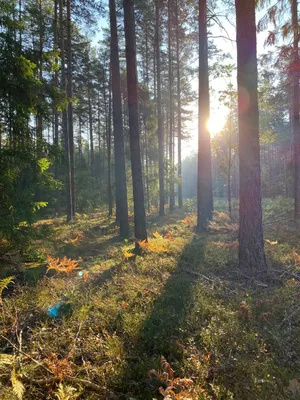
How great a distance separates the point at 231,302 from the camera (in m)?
3.90

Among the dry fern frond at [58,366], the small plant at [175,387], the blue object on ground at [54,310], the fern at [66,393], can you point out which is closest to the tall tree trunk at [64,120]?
the blue object on ground at [54,310]

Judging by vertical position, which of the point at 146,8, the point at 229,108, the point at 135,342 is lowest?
the point at 135,342

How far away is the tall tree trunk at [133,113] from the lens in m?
7.20

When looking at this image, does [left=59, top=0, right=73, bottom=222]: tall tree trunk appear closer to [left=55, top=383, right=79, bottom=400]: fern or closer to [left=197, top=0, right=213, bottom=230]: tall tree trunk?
[left=197, top=0, right=213, bottom=230]: tall tree trunk

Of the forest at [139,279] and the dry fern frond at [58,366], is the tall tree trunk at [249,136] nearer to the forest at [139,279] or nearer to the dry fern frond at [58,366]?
the forest at [139,279]

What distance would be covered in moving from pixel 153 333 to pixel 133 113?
6.18 m

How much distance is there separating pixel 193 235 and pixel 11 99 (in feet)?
24.3

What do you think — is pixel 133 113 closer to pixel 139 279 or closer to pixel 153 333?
pixel 139 279

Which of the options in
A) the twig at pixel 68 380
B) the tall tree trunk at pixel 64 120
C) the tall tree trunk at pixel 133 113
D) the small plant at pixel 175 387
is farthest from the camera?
the tall tree trunk at pixel 64 120

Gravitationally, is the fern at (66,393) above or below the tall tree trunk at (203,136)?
below

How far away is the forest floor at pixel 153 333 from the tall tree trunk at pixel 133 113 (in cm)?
213

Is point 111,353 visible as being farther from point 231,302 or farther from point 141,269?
point 141,269

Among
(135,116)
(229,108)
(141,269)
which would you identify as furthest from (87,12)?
(141,269)

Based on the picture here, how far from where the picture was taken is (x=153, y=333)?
3129 mm
